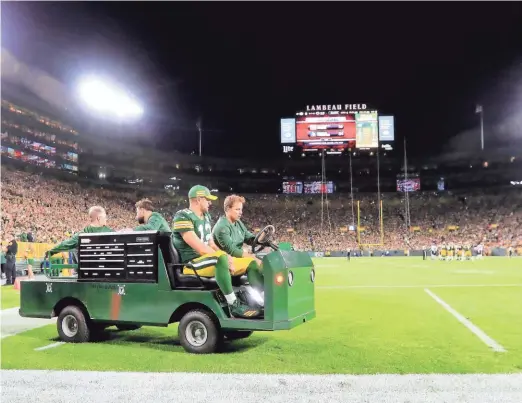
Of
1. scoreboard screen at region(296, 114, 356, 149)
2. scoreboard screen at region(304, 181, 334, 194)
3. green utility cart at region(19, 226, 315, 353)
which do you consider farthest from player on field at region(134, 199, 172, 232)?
scoreboard screen at region(304, 181, 334, 194)

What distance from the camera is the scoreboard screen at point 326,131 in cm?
5600

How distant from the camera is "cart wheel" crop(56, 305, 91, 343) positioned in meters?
6.79

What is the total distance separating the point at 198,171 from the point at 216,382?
73.1m

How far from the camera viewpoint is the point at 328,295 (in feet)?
46.1

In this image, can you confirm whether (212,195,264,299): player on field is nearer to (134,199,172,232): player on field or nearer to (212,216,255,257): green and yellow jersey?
(212,216,255,257): green and yellow jersey

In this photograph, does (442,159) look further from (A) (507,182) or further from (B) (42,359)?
(B) (42,359)

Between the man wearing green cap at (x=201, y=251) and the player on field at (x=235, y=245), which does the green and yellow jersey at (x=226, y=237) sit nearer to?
the player on field at (x=235, y=245)

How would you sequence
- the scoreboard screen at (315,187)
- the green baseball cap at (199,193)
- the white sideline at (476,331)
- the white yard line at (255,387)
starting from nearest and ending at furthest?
the white yard line at (255,387), the green baseball cap at (199,193), the white sideline at (476,331), the scoreboard screen at (315,187)

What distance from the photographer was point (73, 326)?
23.0 ft

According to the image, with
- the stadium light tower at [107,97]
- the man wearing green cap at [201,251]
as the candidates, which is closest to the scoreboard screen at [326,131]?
the stadium light tower at [107,97]

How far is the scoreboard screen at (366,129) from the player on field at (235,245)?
2016 inches

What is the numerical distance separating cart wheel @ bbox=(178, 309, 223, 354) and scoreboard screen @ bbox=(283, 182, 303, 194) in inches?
2646

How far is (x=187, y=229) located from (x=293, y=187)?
67707mm

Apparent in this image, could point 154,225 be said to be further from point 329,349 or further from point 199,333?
point 329,349
